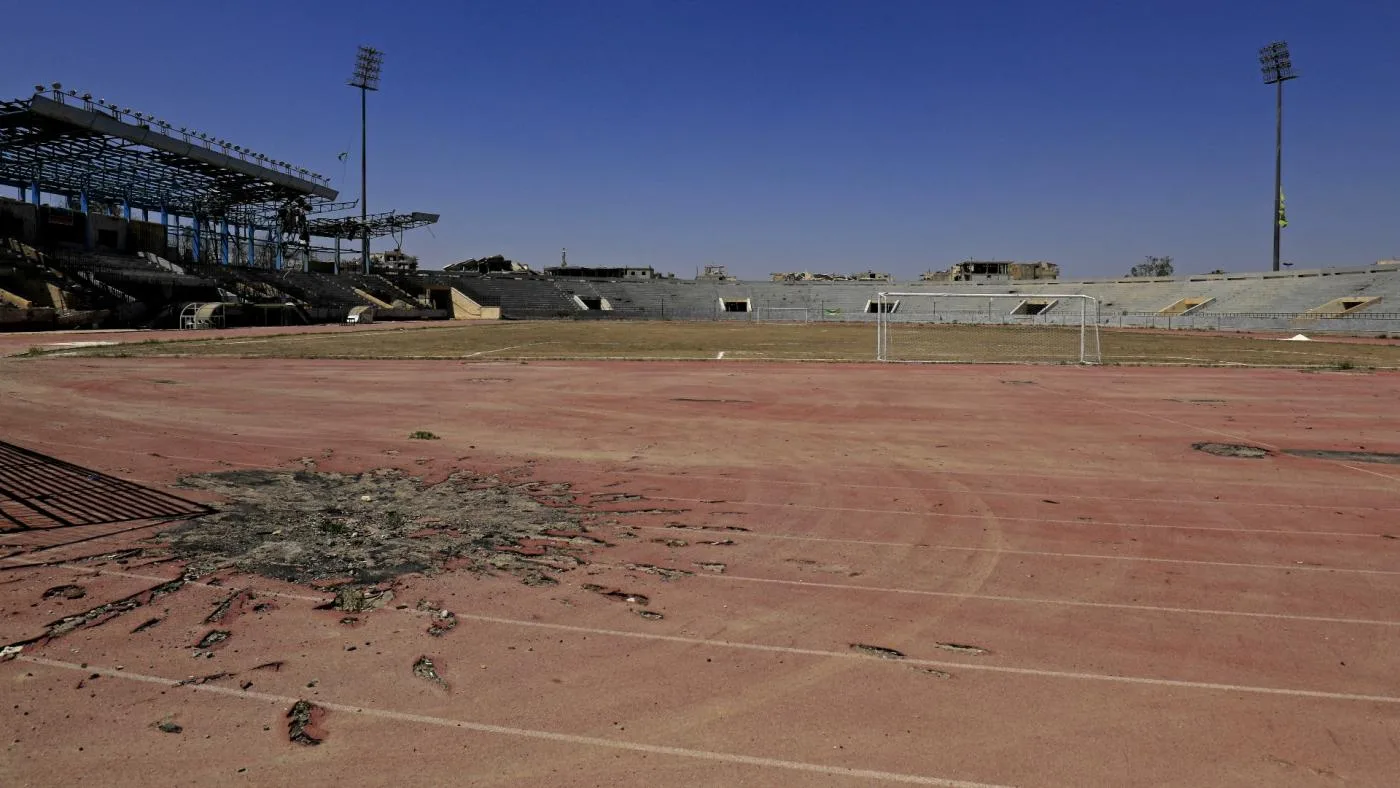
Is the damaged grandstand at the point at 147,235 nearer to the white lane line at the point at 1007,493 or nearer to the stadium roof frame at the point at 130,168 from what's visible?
the stadium roof frame at the point at 130,168

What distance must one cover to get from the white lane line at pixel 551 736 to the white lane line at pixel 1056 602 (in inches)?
82.1

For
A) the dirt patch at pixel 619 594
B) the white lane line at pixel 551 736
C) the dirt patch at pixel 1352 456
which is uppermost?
the dirt patch at pixel 1352 456

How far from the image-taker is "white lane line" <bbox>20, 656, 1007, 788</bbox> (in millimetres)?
A: 3119

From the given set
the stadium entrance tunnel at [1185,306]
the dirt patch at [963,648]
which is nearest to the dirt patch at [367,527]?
the dirt patch at [963,648]

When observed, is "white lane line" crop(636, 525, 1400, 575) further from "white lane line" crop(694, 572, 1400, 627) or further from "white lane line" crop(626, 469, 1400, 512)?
"white lane line" crop(626, 469, 1400, 512)

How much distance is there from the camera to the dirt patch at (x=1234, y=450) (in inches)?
395

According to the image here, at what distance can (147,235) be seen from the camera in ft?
187

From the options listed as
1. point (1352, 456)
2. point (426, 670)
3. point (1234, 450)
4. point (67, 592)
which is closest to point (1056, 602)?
point (426, 670)

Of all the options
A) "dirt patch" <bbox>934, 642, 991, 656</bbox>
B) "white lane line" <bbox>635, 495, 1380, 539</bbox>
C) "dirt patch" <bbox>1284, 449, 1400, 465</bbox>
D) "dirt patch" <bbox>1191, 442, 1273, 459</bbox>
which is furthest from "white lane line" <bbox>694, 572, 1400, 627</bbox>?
"dirt patch" <bbox>1284, 449, 1400, 465</bbox>

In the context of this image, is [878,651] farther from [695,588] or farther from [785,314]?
[785,314]

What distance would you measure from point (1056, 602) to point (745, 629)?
6.94 feet

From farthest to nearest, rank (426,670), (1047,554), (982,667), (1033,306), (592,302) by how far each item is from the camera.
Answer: (592,302), (1033,306), (1047,554), (982,667), (426,670)

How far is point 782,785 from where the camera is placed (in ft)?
10.0

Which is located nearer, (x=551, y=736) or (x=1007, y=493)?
(x=551, y=736)
